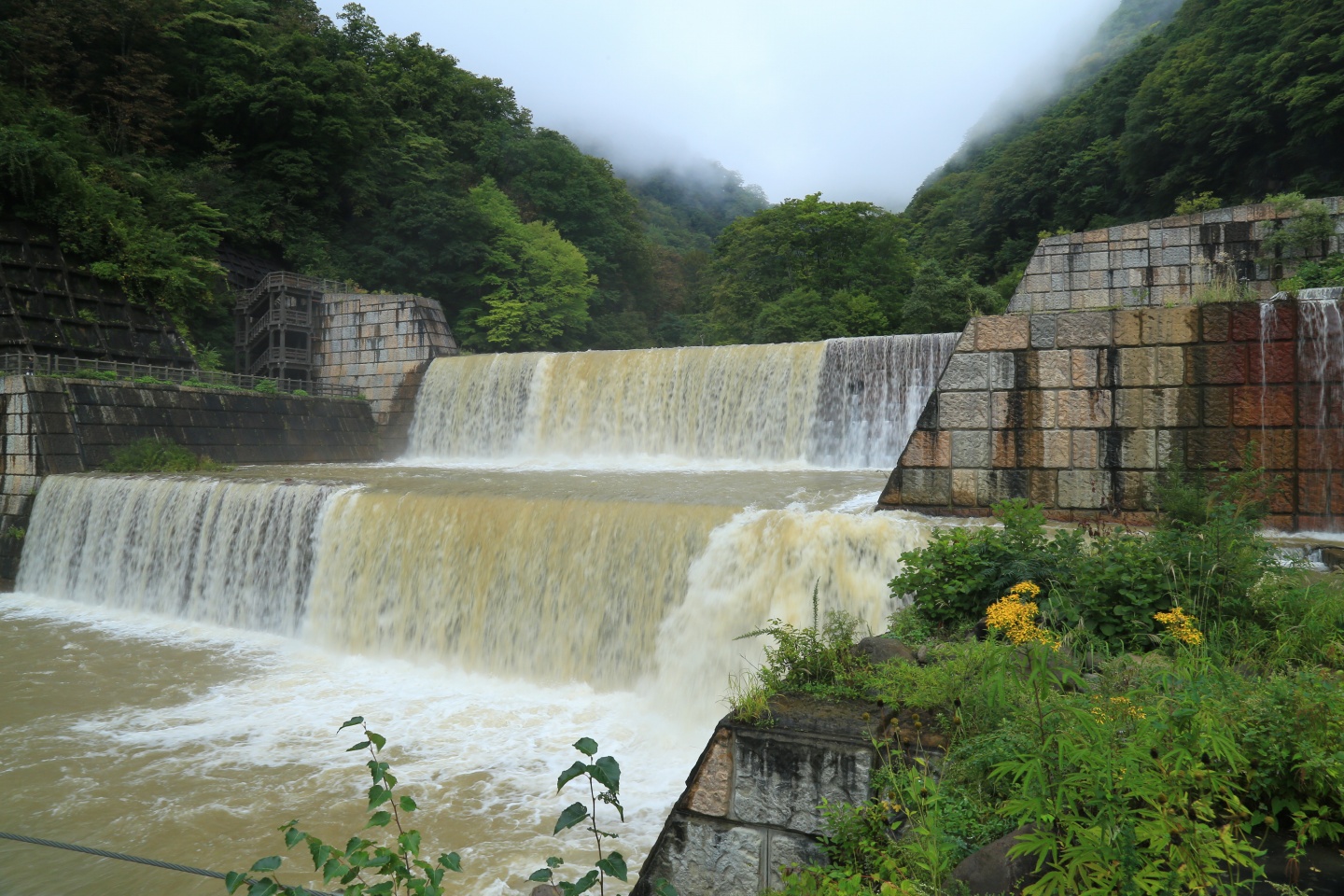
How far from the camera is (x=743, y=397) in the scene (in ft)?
47.4

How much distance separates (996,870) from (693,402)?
503 inches

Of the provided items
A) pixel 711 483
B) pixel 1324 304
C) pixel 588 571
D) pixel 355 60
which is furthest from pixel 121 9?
pixel 1324 304

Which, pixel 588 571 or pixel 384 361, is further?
pixel 384 361

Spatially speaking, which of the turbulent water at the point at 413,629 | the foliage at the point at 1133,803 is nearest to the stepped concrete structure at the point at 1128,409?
the turbulent water at the point at 413,629

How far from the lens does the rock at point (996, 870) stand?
2279 mm

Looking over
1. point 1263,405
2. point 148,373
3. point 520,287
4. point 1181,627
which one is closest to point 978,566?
point 1181,627

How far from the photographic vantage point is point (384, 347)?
66.0 ft

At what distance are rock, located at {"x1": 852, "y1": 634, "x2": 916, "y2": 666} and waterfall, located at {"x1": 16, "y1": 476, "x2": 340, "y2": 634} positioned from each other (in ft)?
24.0

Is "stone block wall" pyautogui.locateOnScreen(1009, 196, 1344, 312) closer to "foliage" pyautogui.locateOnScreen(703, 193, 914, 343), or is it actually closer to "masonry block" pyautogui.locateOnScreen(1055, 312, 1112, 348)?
"masonry block" pyautogui.locateOnScreen(1055, 312, 1112, 348)

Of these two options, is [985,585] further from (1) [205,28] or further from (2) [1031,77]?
(2) [1031,77]

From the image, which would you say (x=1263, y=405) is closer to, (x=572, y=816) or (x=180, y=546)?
(x=572, y=816)

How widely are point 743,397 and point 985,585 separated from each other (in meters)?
9.86

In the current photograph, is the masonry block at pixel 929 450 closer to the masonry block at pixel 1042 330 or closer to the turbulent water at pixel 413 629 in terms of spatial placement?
the turbulent water at pixel 413 629

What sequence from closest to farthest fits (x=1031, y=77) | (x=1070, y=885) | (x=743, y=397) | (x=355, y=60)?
(x=1070, y=885) → (x=743, y=397) → (x=355, y=60) → (x=1031, y=77)
